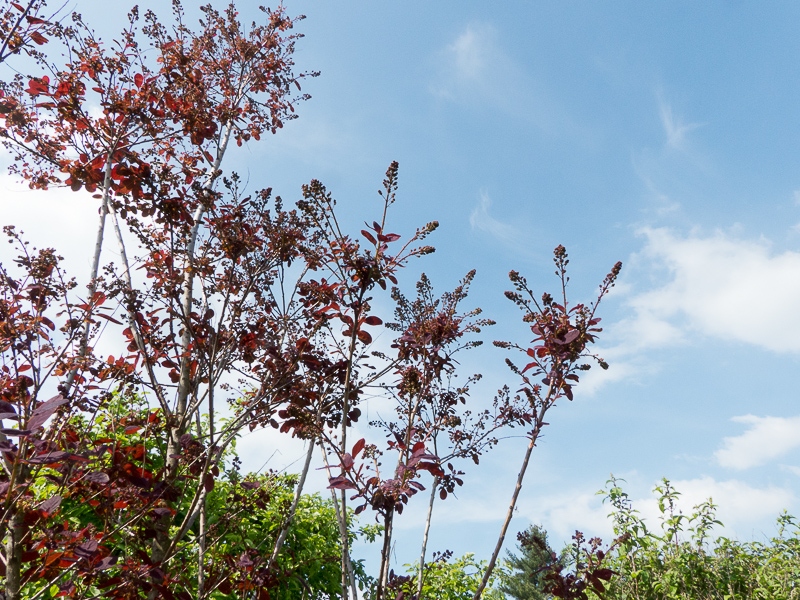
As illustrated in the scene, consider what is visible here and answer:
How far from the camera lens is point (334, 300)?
11.1ft

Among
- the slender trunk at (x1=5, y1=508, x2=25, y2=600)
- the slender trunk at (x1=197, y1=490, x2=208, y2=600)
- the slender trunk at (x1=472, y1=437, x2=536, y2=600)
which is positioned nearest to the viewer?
the slender trunk at (x1=5, y1=508, x2=25, y2=600)

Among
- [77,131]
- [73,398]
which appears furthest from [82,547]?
[77,131]

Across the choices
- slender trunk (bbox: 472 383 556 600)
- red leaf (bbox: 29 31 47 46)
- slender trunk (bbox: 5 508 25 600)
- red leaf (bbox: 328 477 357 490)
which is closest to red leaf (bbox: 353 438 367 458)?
red leaf (bbox: 328 477 357 490)

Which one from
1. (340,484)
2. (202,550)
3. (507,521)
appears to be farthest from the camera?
(202,550)

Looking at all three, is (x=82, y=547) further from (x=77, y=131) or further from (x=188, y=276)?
(x=77, y=131)

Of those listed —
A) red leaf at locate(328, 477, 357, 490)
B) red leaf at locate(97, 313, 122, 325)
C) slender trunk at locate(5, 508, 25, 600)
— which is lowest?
slender trunk at locate(5, 508, 25, 600)

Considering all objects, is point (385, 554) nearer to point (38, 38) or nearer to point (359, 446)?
point (359, 446)

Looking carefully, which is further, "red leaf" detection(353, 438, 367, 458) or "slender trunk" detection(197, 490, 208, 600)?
"slender trunk" detection(197, 490, 208, 600)

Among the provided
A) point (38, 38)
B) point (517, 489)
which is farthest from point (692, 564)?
point (38, 38)

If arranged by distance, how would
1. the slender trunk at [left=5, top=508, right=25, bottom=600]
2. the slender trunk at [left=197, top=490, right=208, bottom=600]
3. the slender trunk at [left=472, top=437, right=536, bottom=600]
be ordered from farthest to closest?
1. the slender trunk at [left=197, top=490, right=208, bottom=600]
2. the slender trunk at [left=472, top=437, right=536, bottom=600]
3. the slender trunk at [left=5, top=508, right=25, bottom=600]

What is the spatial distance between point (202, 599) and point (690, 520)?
15.6 feet

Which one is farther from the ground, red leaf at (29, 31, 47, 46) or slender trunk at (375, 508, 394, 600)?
red leaf at (29, 31, 47, 46)

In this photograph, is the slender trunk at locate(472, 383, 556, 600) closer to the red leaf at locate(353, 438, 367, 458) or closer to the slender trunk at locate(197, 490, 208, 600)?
the red leaf at locate(353, 438, 367, 458)

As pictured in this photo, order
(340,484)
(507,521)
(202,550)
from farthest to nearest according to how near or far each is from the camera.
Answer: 1. (202,550)
2. (507,521)
3. (340,484)
